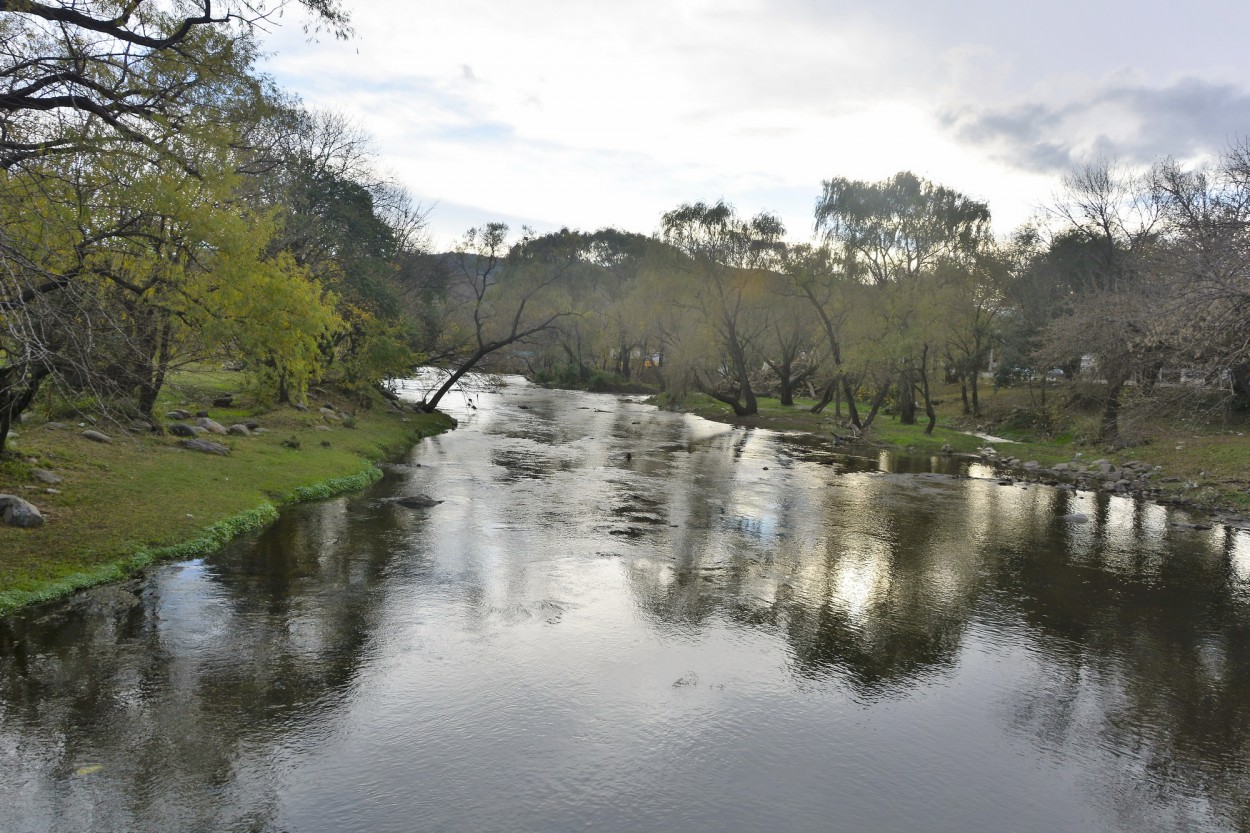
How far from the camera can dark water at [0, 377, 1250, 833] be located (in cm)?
817

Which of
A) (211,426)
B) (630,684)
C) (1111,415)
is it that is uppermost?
(1111,415)

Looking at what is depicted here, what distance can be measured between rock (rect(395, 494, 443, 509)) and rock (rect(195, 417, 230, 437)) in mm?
7982

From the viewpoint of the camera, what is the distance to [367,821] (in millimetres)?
7594

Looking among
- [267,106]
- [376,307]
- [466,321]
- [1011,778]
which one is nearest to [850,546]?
[1011,778]

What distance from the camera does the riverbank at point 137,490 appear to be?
13148mm

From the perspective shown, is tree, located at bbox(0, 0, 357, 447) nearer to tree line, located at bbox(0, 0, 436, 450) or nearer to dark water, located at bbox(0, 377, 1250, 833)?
tree line, located at bbox(0, 0, 436, 450)

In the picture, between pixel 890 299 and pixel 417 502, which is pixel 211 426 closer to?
pixel 417 502

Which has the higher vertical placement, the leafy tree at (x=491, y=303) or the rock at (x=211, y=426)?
the leafy tree at (x=491, y=303)

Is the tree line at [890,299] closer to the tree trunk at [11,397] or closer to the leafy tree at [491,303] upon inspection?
the leafy tree at [491,303]

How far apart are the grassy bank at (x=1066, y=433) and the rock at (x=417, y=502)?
19.3m

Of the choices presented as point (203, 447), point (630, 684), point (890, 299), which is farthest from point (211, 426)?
point (890, 299)

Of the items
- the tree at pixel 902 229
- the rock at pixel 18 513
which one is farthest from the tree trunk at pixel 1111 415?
the rock at pixel 18 513

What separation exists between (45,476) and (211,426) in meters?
9.75

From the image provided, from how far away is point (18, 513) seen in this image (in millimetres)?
13773
